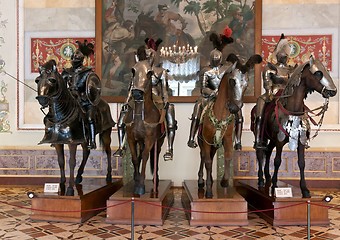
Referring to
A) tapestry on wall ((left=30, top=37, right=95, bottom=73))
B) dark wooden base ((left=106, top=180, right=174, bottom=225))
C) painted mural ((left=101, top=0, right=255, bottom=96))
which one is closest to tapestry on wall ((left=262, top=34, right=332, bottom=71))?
painted mural ((left=101, top=0, right=255, bottom=96))

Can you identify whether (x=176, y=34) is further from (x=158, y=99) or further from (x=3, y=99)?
(x=3, y=99)

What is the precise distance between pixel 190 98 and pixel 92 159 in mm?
3190

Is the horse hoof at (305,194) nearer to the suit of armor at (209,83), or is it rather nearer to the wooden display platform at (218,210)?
the wooden display platform at (218,210)

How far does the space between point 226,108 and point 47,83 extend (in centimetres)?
284

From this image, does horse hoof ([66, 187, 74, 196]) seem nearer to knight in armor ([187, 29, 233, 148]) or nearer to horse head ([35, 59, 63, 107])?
horse head ([35, 59, 63, 107])

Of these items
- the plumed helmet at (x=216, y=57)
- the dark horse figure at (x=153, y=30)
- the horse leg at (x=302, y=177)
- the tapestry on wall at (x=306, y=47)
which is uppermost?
the dark horse figure at (x=153, y=30)

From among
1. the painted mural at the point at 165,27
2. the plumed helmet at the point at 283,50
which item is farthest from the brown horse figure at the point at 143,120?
the painted mural at the point at 165,27

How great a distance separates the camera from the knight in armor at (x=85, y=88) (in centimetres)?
610

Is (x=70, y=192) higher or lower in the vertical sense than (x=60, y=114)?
lower

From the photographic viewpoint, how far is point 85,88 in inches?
245

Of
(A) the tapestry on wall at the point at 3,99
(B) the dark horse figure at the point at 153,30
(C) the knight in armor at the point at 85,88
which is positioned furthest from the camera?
(A) the tapestry on wall at the point at 3,99

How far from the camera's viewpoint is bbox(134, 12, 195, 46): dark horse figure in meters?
8.71

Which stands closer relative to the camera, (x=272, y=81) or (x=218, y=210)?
(x=218, y=210)

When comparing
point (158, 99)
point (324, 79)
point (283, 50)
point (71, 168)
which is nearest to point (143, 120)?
point (158, 99)
